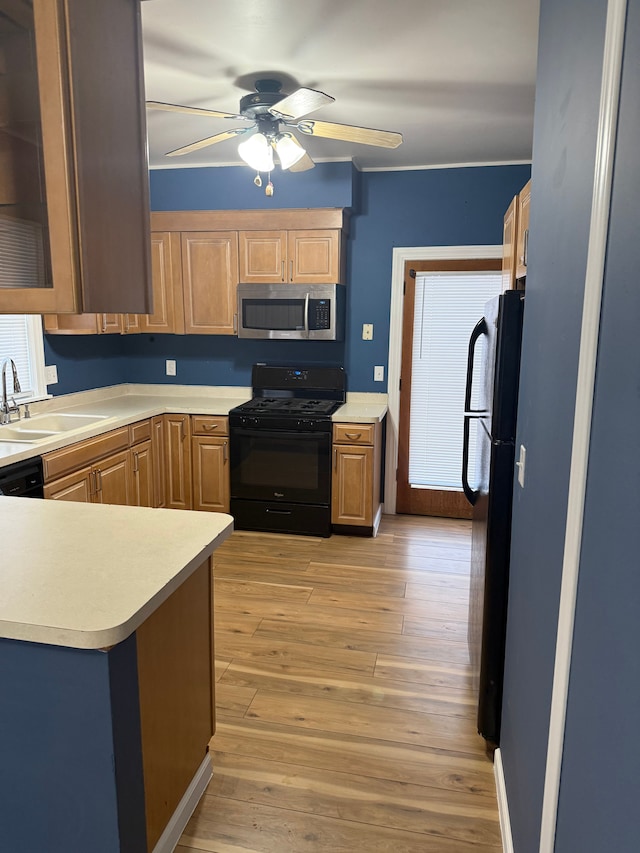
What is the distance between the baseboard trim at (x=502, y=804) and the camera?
68.6 inches

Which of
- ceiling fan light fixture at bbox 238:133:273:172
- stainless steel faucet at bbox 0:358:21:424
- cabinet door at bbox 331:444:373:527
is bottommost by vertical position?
cabinet door at bbox 331:444:373:527

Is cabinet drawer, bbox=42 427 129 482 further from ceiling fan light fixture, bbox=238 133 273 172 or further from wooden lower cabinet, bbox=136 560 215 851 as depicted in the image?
ceiling fan light fixture, bbox=238 133 273 172

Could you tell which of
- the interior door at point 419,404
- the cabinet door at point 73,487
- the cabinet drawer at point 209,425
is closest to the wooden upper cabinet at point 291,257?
the interior door at point 419,404

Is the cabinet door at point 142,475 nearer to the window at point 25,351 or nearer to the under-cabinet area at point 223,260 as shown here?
the window at point 25,351

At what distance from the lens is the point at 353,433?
4.04m

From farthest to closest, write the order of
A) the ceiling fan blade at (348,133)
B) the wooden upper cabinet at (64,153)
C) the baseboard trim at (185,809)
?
the ceiling fan blade at (348,133) → the baseboard trim at (185,809) → the wooden upper cabinet at (64,153)

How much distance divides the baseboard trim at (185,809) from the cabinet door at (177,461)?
8.19 feet

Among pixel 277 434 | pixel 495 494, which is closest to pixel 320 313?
pixel 277 434

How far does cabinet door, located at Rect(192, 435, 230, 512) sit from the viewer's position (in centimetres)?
427

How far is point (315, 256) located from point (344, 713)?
2939 millimetres

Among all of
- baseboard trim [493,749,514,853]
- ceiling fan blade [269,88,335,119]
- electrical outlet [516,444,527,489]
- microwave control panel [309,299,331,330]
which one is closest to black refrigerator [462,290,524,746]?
baseboard trim [493,749,514,853]

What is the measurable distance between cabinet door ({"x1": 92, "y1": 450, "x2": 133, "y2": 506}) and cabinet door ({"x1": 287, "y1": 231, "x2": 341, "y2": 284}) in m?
1.73

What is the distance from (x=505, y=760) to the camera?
1.92 metres

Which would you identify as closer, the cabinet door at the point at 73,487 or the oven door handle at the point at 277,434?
the cabinet door at the point at 73,487
